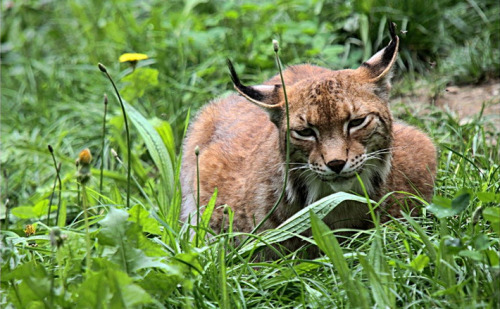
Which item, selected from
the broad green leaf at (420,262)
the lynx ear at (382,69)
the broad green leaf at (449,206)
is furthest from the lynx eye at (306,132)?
the broad green leaf at (420,262)

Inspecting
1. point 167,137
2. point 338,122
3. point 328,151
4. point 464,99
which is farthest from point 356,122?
point 464,99

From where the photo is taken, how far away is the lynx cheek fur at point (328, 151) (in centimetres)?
361

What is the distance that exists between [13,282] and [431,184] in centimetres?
230

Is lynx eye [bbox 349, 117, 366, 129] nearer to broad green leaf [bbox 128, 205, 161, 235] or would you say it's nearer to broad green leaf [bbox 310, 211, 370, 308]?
broad green leaf [bbox 310, 211, 370, 308]

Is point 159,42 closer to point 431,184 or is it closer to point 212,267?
point 431,184

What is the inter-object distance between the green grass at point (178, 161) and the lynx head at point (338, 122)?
33 cm

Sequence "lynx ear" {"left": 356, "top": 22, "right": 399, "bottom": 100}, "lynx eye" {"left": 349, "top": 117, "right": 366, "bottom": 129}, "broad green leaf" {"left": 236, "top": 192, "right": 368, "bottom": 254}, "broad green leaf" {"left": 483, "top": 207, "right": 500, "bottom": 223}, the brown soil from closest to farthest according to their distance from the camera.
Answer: "broad green leaf" {"left": 483, "top": 207, "right": 500, "bottom": 223}, "broad green leaf" {"left": 236, "top": 192, "right": 368, "bottom": 254}, "lynx eye" {"left": 349, "top": 117, "right": 366, "bottom": 129}, "lynx ear" {"left": 356, "top": 22, "right": 399, "bottom": 100}, the brown soil

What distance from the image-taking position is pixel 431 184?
409cm

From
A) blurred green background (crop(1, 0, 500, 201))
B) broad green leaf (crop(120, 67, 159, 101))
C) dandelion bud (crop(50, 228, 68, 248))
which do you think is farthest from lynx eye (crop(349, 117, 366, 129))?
blurred green background (crop(1, 0, 500, 201))

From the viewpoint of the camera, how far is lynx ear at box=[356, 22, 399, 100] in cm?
378

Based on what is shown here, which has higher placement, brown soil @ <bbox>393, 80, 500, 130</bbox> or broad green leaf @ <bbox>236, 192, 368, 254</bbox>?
broad green leaf @ <bbox>236, 192, 368, 254</bbox>

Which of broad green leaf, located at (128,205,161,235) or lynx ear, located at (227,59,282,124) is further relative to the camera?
lynx ear, located at (227,59,282,124)

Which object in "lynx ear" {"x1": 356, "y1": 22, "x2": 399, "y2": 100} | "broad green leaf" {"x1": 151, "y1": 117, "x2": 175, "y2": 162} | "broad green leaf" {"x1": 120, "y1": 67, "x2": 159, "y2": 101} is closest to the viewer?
"lynx ear" {"x1": 356, "y1": 22, "x2": 399, "y2": 100}

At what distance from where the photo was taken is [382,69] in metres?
3.82
